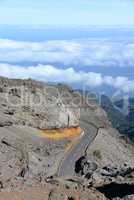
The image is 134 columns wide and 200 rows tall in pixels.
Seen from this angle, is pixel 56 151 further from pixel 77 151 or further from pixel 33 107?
pixel 33 107

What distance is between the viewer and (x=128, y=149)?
9112cm

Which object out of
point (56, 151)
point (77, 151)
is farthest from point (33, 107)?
point (56, 151)

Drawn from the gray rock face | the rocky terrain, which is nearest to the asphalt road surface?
the rocky terrain

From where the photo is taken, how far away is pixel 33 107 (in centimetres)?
8488

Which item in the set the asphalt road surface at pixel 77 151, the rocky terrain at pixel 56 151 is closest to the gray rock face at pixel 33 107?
the rocky terrain at pixel 56 151

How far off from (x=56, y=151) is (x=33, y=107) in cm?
1043

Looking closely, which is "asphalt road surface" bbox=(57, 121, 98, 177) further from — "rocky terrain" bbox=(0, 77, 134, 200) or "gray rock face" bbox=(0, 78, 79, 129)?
"gray rock face" bbox=(0, 78, 79, 129)

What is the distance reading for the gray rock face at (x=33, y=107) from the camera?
260 feet

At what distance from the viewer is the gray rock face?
79.2 meters

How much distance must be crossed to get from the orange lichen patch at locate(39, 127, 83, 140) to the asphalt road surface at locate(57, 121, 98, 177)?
4.26 feet

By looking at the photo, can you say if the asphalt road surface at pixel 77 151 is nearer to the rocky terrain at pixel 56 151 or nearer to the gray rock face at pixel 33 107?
the rocky terrain at pixel 56 151

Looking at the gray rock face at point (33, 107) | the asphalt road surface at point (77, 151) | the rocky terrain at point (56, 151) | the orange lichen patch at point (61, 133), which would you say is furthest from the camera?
the orange lichen patch at point (61, 133)

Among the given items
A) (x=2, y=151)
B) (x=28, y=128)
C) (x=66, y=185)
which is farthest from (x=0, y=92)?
(x=66, y=185)

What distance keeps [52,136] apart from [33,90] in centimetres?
988
